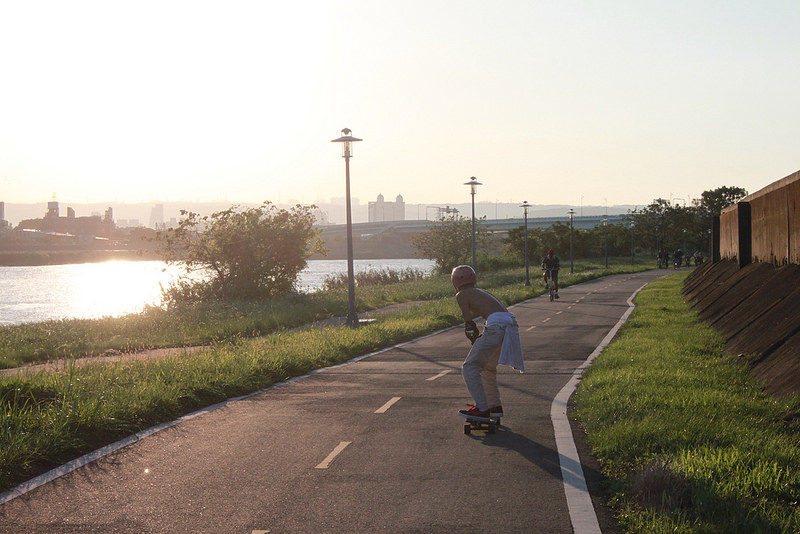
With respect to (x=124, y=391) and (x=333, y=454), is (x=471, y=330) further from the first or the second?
(x=124, y=391)

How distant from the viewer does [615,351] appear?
15945mm

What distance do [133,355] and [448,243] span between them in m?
60.7

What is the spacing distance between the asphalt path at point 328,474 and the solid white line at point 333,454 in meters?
0.02

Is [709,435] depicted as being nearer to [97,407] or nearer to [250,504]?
[250,504]

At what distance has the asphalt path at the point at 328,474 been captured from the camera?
19.5 ft

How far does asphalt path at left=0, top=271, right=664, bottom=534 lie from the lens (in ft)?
19.5

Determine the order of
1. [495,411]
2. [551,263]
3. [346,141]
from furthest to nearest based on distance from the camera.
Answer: [551,263] < [346,141] < [495,411]

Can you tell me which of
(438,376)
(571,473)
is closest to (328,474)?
(571,473)

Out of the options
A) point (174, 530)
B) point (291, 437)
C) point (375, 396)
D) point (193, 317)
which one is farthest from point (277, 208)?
point (174, 530)

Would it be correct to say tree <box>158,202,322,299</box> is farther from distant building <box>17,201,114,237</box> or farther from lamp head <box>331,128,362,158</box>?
distant building <box>17,201,114,237</box>

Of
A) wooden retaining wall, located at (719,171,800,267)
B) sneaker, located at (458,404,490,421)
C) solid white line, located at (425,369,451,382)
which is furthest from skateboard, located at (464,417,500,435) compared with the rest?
wooden retaining wall, located at (719,171,800,267)

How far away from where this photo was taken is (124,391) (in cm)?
1059

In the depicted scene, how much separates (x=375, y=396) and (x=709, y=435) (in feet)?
17.1

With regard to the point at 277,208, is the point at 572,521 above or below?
below
